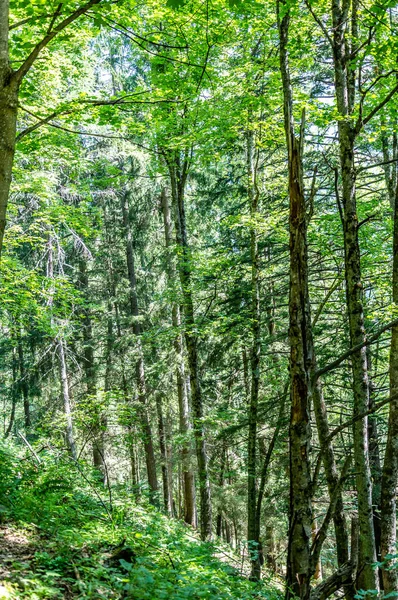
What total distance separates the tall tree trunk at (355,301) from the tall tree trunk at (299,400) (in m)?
3.03

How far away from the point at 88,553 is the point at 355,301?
4376 mm

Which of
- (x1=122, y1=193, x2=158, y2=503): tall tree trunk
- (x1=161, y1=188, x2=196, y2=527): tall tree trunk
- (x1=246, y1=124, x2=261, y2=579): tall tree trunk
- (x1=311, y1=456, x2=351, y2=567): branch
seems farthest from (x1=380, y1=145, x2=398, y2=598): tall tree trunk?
(x1=122, y1=193, x2=158, y2=503): tall tree trunk

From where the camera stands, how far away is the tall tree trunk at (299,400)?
2.87 metres

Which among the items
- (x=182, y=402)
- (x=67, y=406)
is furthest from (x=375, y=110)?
(x=182, y=402)

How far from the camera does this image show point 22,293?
9.63 meters

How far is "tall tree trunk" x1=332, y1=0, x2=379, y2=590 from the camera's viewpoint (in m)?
5.82

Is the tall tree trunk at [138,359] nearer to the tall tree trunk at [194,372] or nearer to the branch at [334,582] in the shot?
the tall tree trunk at [194,372]

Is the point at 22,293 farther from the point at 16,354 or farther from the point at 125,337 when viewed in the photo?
the point at 16,354

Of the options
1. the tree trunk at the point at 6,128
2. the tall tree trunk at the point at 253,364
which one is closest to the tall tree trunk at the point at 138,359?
the tall tree trunk at the point at 253,364

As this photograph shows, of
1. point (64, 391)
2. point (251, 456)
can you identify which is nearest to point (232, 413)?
point (251, 456)

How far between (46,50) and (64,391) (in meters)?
8.62

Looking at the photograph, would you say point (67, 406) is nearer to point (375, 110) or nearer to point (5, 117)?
point (375, 110)

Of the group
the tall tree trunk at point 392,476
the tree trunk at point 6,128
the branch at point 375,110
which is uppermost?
the branch at point 375,110

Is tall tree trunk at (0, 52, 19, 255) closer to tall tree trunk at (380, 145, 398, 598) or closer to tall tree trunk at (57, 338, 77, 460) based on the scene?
tall tree trunk at (380, 145, 398, 598)
